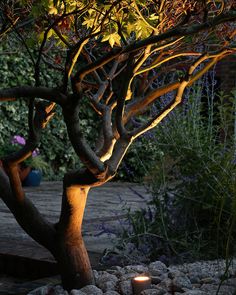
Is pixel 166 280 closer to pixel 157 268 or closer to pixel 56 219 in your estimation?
pixel 157 268

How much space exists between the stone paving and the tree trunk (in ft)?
2.35

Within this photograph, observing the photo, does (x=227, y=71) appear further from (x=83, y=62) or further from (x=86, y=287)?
(x=86, y=287)

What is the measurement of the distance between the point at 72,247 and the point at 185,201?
4.11ft

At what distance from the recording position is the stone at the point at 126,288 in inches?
142

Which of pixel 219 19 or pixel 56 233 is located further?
pixel 56 233

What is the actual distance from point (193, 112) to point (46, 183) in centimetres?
696

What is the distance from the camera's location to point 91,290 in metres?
3.63

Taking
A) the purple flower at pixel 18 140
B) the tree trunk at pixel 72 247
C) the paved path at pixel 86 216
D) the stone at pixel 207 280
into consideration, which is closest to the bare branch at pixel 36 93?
the tree trunk at pixel 72 247

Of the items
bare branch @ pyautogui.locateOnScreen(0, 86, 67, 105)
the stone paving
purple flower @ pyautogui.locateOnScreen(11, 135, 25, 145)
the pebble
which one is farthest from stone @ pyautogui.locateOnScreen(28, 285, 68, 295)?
purple flower @ pyautogui.locateOnScreen(11, 135, 25, 145)

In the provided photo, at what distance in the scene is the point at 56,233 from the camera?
12.5ft

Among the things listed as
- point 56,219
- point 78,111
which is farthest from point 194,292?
point 56,219

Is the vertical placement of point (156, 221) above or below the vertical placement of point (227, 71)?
below

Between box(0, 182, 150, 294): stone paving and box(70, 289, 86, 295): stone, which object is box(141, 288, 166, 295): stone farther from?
box(0, 182, 150, 294): stone paving

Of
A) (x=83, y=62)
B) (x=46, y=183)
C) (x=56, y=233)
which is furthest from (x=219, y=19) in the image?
(x=83, y=62)
